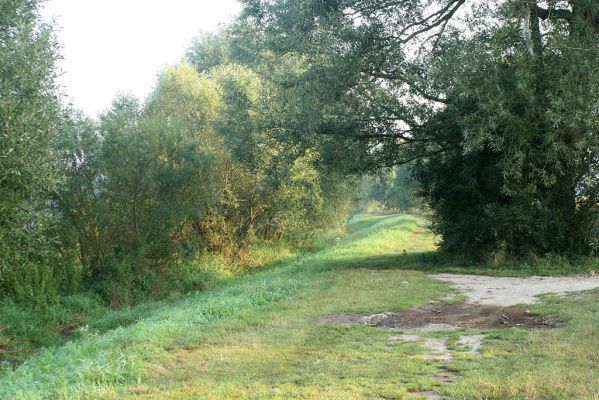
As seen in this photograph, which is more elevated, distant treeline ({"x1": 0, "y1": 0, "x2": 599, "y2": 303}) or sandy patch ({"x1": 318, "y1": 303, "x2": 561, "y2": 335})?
distant treeline ({"x1": 0, "y1": 0, "x2": 599, "y2": 303})

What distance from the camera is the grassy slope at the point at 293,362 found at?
5887 mm

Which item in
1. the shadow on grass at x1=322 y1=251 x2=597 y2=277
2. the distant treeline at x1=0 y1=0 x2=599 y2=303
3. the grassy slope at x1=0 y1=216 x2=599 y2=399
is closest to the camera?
the grassy slope at x1=0 y1=216 x2=599 y2=399

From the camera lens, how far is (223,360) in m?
7.47

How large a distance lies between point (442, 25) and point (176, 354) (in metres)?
15.0

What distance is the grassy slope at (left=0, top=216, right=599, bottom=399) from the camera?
19.3ft

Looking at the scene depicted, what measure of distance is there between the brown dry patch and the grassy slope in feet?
1.38

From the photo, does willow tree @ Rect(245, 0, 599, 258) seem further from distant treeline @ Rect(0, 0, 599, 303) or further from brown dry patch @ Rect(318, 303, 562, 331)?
brown dry patch @ Rect(318, 303, 562, 331)

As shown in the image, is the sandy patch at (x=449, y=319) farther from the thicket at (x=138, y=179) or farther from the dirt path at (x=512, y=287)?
the thicket at (x=138, y=179)

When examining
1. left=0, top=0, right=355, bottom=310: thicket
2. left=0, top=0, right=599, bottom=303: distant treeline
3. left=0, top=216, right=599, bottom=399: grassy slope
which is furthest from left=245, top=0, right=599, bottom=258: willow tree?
left=0, top=216, right=599, bottom=399: grassy slope

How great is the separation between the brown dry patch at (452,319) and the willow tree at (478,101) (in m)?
5.51

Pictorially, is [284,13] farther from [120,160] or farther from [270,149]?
[120,160]

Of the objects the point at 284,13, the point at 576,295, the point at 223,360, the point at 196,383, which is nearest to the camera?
the point at 196,383

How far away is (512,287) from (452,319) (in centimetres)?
398

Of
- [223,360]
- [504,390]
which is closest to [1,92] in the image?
[223,360]
